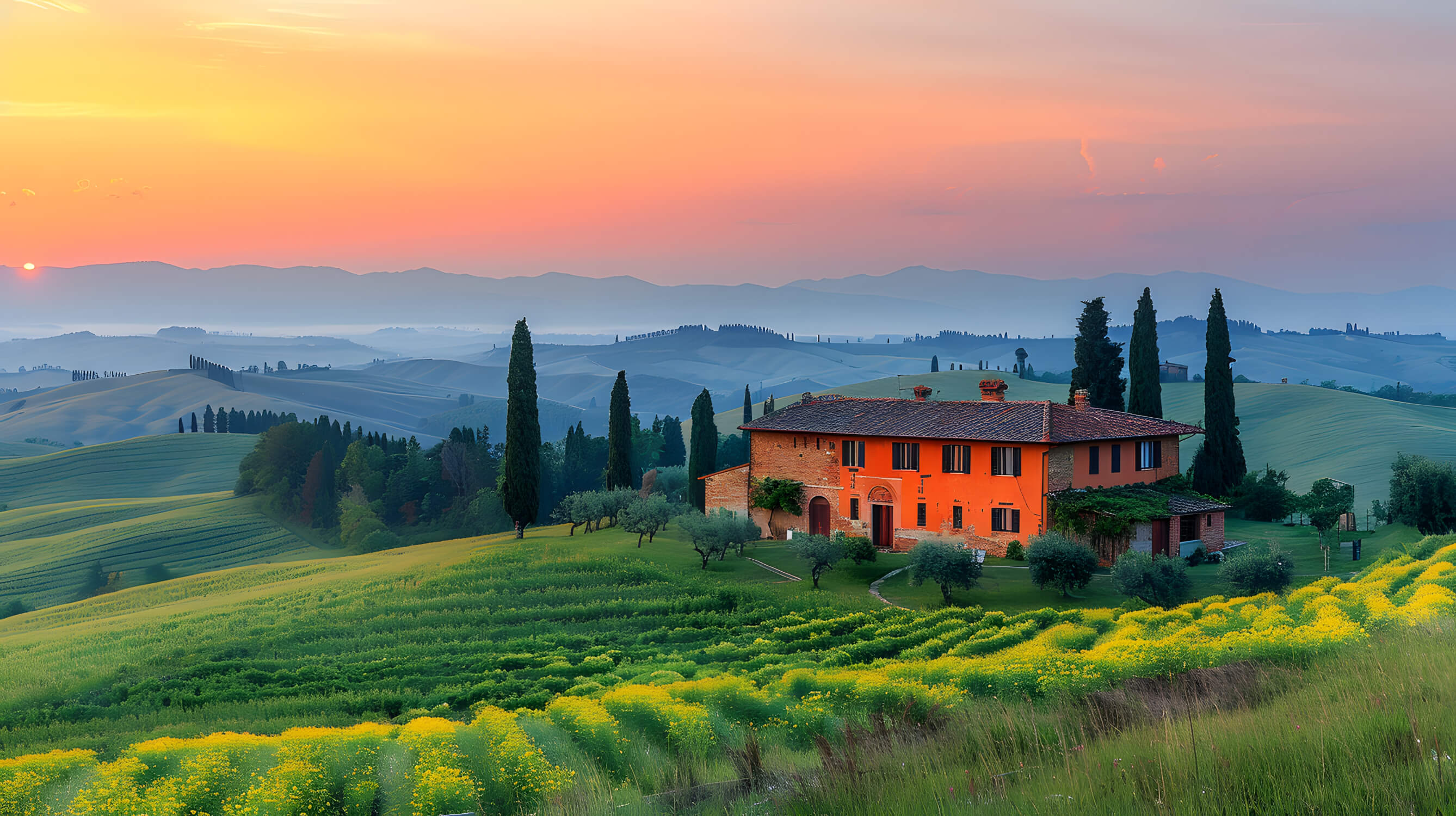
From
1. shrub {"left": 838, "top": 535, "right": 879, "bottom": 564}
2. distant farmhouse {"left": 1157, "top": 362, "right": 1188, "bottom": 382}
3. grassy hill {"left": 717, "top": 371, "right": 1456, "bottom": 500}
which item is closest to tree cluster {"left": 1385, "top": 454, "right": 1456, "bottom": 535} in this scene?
shrub {"left": 838, "top": 535, "right": 879, "bottom": 564}

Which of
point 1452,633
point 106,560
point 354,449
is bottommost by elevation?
point 106,560

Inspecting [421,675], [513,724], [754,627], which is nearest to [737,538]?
[754,627]

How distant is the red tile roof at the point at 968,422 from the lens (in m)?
40.0

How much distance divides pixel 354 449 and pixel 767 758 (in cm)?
9616

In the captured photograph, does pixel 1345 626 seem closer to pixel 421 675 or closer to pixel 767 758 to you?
pixel 767 758

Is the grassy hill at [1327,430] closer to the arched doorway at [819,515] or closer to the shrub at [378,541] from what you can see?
the arched doorway at [819,515]

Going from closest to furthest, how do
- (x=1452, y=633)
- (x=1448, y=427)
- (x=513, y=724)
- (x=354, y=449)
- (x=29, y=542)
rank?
(x=1452, y=633) → (x=513, y=724) → (x=29, y=542) → (x=354, y=449) → (x=1448, y=427)

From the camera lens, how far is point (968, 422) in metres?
42.3

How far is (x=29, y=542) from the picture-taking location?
80875mm

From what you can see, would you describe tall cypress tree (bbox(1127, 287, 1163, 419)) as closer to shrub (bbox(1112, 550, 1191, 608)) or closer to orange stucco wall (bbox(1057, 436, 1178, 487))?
orange stucco wall (bbox(1057, 436, 1178, 487))

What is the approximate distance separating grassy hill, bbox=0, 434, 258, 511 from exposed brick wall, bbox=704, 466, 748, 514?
91613mm

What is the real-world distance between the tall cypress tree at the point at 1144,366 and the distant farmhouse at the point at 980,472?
11.3 meters

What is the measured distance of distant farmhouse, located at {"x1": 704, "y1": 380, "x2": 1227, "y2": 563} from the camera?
1523 inches

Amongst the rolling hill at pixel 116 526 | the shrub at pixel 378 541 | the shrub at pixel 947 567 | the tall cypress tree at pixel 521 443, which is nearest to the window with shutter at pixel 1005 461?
the shrub at pixel 947 567
